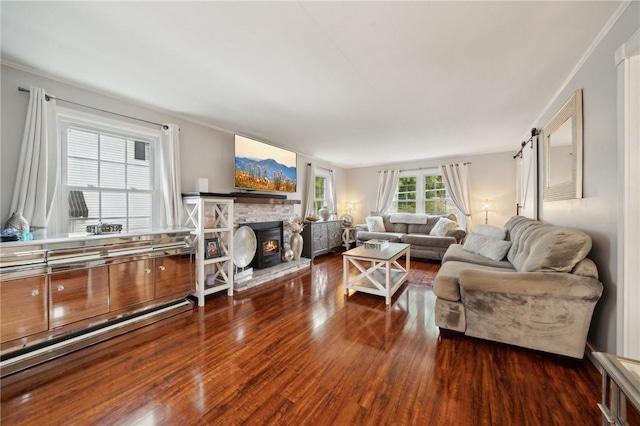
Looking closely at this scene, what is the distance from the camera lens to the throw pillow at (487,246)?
116 inches

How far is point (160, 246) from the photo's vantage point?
2.43m

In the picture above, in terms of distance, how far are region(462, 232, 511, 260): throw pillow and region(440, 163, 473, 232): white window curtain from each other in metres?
2.04

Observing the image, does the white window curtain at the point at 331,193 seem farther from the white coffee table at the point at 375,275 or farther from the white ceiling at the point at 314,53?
the white ceiling at the point at 314,53

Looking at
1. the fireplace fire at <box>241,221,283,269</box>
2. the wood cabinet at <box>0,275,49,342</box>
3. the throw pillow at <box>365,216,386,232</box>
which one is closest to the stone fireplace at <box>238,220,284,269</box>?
the fireplace fire at <box>241,221,283,269</box>

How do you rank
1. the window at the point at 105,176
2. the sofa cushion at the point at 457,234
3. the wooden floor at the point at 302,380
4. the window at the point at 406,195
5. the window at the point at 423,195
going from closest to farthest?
the wooden floor at the point at 302,380
the window at the point at 105,176
the sofa cushion at the point at 457,234
the window at the point at 423,195
the window at the point at 406,195

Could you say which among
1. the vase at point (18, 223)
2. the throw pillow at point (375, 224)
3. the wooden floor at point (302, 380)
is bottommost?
the wooden floor at point (302, 380)

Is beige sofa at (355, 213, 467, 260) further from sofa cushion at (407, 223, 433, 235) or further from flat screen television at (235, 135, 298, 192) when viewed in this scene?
flat screen television at (235, 135, 298, 192)

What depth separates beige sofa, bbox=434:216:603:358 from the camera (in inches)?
63.7

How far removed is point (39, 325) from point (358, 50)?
3198mm

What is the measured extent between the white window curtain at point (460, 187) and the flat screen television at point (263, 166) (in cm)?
377

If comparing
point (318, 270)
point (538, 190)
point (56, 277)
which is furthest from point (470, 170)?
point (56, 277)

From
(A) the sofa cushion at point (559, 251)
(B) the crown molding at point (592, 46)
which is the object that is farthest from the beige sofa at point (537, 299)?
(B) the crown molding at point (592, 46)

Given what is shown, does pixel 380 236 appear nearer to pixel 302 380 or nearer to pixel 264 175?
pixel 264 175

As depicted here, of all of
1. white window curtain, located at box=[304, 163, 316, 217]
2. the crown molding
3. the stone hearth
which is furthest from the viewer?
white window curtain, located at box=[304, 163, 316, 217]
